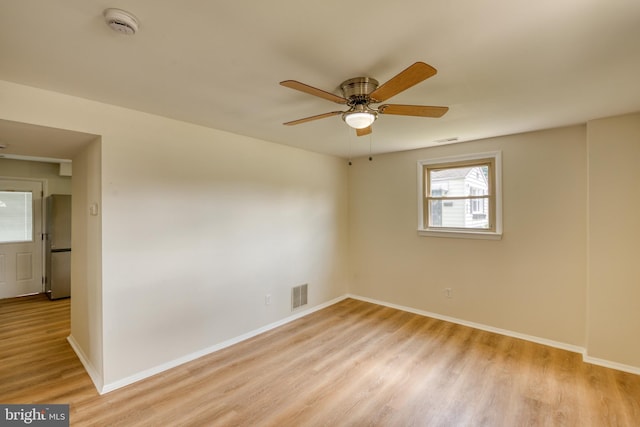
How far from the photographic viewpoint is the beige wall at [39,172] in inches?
193

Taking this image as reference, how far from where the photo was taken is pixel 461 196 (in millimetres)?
3910

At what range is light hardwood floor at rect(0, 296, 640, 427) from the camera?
213 cm

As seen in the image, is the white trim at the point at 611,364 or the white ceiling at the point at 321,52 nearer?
A: the white ceiling at the point at 321,52

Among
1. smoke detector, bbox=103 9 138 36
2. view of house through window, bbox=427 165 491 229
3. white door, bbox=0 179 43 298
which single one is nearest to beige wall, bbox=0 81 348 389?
smoke detector, bbox=103 9 138 36

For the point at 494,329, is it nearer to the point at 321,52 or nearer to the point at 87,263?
the point at 321,52

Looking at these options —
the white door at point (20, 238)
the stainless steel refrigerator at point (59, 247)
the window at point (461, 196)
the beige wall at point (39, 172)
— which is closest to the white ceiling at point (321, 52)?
the window at point (461, 196)

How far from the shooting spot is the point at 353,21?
137 cm

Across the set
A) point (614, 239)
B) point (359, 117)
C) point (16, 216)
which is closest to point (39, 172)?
point (16, 216)

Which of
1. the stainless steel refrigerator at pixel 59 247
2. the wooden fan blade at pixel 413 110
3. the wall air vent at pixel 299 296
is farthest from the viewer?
the stainless steel refrigerator at pixel 59 247

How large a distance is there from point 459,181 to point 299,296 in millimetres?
2769

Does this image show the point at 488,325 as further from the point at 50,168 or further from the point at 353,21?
the point at 50,168

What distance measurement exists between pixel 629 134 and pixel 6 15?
14.9ft

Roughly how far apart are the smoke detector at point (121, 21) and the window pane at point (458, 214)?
385cm

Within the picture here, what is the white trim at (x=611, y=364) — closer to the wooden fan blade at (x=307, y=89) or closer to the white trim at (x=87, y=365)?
the wooden fan blade at (x=307, y=89)
